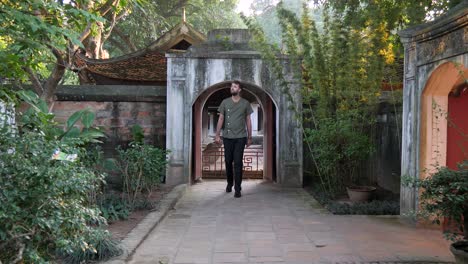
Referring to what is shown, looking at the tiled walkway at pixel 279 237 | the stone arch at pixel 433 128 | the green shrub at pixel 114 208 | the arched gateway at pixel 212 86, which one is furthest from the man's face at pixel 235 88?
the stone arch at pixel 433 128

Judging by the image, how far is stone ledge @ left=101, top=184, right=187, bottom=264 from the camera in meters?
4.36

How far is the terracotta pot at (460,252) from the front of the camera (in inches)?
142

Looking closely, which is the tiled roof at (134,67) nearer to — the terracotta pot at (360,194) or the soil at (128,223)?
the soil at (128,223)

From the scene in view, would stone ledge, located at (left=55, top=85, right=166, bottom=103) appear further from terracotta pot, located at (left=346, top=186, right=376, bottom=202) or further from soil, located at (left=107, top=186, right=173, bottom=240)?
terracotta pot, located at (left=346, top=186, right=376, bottom=202)

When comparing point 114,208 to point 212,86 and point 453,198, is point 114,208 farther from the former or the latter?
point 453,198

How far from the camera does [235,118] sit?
8031 millimetres

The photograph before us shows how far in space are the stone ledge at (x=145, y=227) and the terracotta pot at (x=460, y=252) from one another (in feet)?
9.07

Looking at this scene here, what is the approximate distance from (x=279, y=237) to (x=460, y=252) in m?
1.99

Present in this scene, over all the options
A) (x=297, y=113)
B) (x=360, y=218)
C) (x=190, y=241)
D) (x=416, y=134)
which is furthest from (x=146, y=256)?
(x=297, y=113)

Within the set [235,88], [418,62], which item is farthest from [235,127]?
[418,62]

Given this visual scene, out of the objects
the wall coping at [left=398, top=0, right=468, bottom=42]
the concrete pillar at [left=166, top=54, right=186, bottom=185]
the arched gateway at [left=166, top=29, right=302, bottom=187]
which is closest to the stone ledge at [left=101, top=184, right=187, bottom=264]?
the concrete pillar at [left=166, top=54, right=186, bottom=185]

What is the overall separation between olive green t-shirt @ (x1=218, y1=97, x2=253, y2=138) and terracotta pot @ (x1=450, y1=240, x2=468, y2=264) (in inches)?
180

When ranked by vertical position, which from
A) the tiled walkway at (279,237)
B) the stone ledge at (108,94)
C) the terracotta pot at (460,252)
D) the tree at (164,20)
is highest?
the tree at (164,20)

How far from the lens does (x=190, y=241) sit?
197 inches
